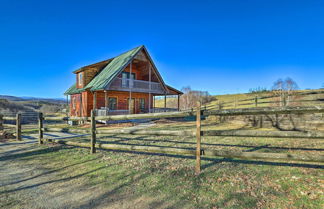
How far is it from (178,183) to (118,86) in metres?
14.8

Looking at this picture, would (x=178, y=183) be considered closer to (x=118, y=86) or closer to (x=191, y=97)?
(x=118, y=86)

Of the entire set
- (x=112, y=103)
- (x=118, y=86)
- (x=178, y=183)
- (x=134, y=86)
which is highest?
(x=134, y=86)

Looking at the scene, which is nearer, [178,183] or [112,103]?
[178,183]

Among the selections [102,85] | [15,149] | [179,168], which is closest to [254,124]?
[179,168]

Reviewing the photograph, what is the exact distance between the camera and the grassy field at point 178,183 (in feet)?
9.43

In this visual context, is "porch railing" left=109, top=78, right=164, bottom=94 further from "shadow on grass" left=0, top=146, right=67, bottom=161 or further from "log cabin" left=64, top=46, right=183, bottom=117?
"shadow on grass" left=0, top=146, right=67, bottom=161

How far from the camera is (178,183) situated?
11.6 ft

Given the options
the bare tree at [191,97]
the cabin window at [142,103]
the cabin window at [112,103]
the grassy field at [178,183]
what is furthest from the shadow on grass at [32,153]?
the bare tree at [191,97]

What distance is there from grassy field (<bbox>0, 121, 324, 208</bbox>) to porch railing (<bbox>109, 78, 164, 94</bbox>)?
40.2 ft

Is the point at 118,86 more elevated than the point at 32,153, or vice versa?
the point at 118,86

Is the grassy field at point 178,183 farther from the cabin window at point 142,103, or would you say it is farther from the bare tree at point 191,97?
the bare tree at point 191,97

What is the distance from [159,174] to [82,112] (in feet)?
58.2

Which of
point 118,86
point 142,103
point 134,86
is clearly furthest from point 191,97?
point 118,86

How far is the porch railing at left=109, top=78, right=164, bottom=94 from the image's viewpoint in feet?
55.4
